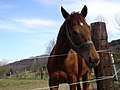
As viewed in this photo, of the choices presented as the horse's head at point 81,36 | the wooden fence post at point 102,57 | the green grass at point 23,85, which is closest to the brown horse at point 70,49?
the horse's head at point 81,36

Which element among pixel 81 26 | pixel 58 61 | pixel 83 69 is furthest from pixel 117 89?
pixel 81 26

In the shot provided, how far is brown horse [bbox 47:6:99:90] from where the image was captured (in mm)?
4266

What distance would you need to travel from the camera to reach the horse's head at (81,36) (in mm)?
3993

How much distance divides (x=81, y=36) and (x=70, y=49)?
3.16 ft

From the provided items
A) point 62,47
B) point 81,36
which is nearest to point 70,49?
point 62,47

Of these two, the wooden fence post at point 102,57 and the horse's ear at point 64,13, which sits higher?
the horse's ear at point 64,13

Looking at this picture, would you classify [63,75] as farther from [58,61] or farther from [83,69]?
[83,69]

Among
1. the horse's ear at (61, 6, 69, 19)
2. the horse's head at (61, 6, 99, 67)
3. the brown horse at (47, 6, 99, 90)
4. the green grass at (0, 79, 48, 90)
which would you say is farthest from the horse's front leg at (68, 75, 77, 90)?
the green grass at (0, 79, 48, 90)

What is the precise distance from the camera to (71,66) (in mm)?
5113

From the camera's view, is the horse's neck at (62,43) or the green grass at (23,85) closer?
the horse's neck at (62,43)

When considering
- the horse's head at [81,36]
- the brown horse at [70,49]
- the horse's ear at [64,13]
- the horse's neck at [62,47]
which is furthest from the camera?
the horse's neck at [62,47]

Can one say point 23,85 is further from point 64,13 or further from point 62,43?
point 64,13

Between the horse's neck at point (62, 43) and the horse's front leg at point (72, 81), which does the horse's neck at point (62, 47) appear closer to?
the horse's neck at point (62, 43)

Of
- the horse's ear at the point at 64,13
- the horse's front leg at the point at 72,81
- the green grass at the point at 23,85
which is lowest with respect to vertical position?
the horse's front leg at the point at 72,81
